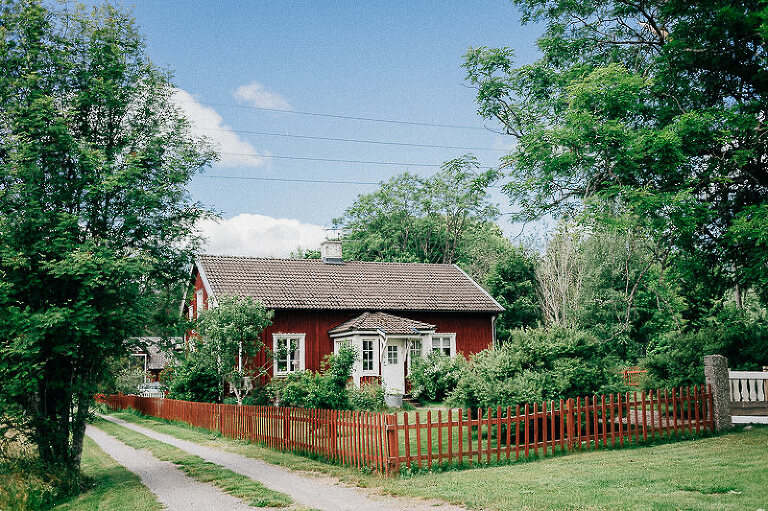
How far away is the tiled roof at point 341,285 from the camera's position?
2844 centimetres

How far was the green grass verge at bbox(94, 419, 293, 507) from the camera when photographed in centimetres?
982

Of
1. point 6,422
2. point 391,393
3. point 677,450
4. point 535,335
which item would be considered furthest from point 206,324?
point 677,450

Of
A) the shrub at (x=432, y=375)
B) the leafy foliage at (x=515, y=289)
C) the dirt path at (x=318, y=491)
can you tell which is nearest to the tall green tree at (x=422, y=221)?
the leafy foliage at (x=515, y=289)

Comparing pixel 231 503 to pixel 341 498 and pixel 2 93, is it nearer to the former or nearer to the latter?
pixel 341 498

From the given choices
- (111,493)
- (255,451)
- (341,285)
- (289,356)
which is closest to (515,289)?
(341,285)

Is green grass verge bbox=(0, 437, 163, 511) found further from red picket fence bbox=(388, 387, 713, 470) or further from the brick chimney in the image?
the brick chimney

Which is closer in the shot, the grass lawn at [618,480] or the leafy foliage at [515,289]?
the grass lawn at [618,480]

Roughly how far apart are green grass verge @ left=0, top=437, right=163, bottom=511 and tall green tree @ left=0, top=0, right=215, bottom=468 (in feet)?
1.99

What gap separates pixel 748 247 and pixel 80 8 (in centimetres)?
1490

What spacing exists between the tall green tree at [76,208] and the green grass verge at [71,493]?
61 centimetres

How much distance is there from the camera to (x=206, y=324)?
864 inches

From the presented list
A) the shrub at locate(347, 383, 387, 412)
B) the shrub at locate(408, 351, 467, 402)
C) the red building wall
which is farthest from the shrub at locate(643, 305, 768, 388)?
the red building wall

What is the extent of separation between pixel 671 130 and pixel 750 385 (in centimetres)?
634

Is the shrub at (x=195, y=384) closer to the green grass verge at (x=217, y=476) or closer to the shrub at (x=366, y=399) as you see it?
the green grass verge at (x=217, y=476)
